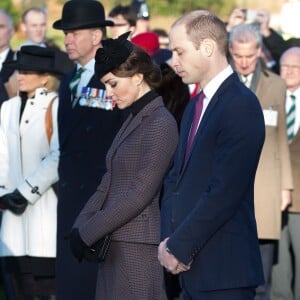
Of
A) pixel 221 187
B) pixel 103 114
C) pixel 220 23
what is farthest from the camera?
pixel 103 114

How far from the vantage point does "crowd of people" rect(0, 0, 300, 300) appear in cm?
509

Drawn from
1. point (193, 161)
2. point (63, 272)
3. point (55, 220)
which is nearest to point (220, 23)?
→ point (193, 161)

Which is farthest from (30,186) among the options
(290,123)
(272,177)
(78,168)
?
(290,123)

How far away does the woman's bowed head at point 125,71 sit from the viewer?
591 centimetres

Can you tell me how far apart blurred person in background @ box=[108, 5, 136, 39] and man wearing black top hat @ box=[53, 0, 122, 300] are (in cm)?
224

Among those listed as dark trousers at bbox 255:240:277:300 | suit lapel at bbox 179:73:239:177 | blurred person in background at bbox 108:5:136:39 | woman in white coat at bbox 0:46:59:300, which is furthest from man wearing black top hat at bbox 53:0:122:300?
blurred person in background at bbox 108:5:136:39

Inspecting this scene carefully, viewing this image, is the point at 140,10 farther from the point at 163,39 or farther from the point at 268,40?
the point at 163,39

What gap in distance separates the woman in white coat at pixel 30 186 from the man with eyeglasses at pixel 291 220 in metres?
1.86

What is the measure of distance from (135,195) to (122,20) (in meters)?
4.62

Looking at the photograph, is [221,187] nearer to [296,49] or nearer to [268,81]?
[268,81]

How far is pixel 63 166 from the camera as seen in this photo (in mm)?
7461

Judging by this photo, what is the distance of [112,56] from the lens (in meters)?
5.93

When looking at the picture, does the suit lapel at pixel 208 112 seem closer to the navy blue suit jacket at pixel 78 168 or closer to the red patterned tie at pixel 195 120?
the red patterned tie at pixel 195 120

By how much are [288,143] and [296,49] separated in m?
0.93
